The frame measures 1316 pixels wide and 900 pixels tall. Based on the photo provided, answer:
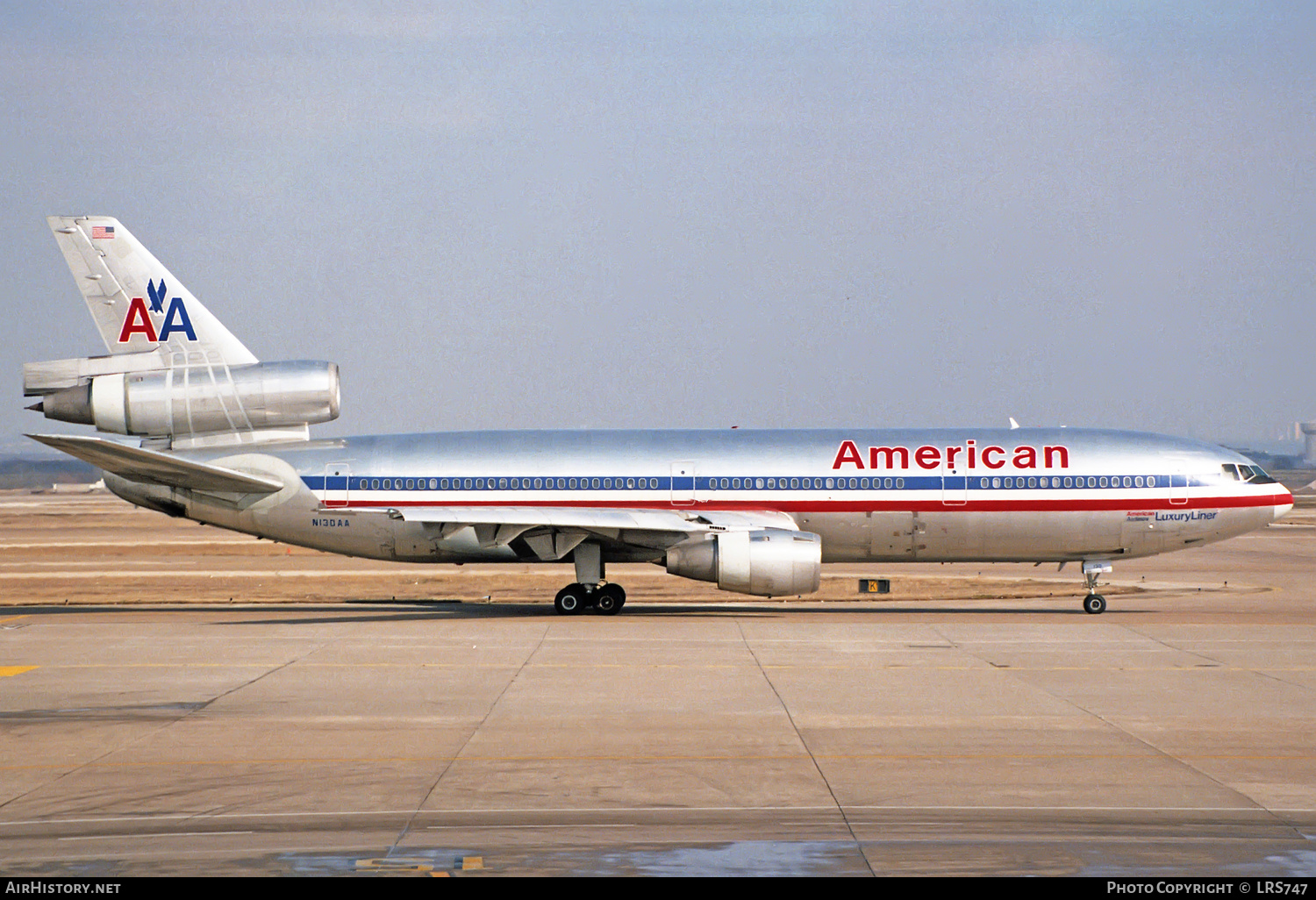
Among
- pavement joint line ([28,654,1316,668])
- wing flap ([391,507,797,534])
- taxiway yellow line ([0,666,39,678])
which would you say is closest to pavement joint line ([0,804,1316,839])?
pavement joint line ([28,654,1316,668])

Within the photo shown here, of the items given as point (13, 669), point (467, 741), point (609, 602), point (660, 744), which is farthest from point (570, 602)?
point (660, 744)

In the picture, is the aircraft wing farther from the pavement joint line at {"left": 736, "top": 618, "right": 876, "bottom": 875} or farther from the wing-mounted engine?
the pavement joint line at {"left": 736, "top": 618, "right": 876, "bottom": 875}

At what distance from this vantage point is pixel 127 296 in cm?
3200

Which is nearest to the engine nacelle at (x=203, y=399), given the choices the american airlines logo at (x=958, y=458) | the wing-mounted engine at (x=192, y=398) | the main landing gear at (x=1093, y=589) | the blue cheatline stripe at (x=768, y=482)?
the wing-mounted engine at (x=192, y=398)

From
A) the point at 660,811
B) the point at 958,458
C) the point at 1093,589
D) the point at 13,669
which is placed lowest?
the point at 1093,589

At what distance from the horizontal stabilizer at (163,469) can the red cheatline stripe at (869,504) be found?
2113 mm

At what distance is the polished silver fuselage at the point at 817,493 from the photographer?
32.2 meters

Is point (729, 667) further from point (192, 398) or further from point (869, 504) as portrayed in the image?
point (192, 398)

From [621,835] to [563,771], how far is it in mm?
2802

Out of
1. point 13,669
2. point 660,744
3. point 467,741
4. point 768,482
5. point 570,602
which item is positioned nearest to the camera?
point 660,744

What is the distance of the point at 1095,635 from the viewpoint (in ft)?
86.6

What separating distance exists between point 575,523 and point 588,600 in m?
2.48

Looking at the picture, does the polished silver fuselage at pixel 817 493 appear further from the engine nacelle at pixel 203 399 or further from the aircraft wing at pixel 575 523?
the engine nacelle at pixel 203 399
